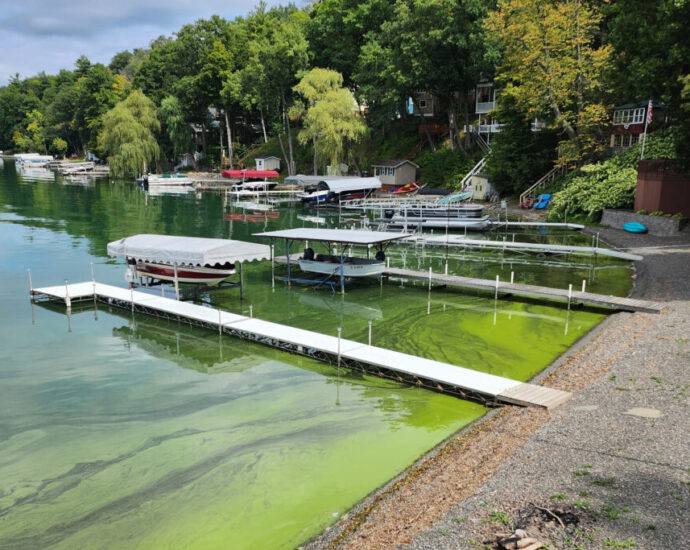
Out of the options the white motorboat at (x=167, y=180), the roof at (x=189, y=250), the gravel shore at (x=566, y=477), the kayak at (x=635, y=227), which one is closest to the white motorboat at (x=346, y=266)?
the roof at (x=189, y=250)

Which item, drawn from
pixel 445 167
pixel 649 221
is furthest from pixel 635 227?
pixel 445 167

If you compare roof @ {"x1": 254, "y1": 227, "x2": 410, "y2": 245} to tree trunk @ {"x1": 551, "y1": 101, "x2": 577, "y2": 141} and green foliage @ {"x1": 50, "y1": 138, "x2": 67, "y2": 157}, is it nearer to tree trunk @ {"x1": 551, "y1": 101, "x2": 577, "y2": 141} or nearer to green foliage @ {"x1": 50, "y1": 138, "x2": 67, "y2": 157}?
tree trunk @ {"x1": 551, "y1": 101, "x2": 577, "y2": 141}

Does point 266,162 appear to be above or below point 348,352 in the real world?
above

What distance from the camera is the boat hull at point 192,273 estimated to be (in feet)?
83.5

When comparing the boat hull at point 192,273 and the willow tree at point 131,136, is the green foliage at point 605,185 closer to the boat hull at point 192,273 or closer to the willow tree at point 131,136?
the boat hull at point 192,273

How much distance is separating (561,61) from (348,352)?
130ft

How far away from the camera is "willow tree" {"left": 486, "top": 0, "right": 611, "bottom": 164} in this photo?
148ft

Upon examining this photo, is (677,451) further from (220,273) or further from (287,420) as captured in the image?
(220,273)

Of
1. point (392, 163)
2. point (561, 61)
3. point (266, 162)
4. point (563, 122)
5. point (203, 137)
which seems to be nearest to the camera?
point (561, 61)

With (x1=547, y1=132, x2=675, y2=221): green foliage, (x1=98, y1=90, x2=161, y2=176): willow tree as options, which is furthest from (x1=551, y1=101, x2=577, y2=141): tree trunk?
(x1=98, y1=90, x2=161, y2=176): willow tree

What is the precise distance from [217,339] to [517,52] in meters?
40.3

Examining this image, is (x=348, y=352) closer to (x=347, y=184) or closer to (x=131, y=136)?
(x=347, y=184)

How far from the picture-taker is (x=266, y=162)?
91.8m

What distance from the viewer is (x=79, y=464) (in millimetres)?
12102
